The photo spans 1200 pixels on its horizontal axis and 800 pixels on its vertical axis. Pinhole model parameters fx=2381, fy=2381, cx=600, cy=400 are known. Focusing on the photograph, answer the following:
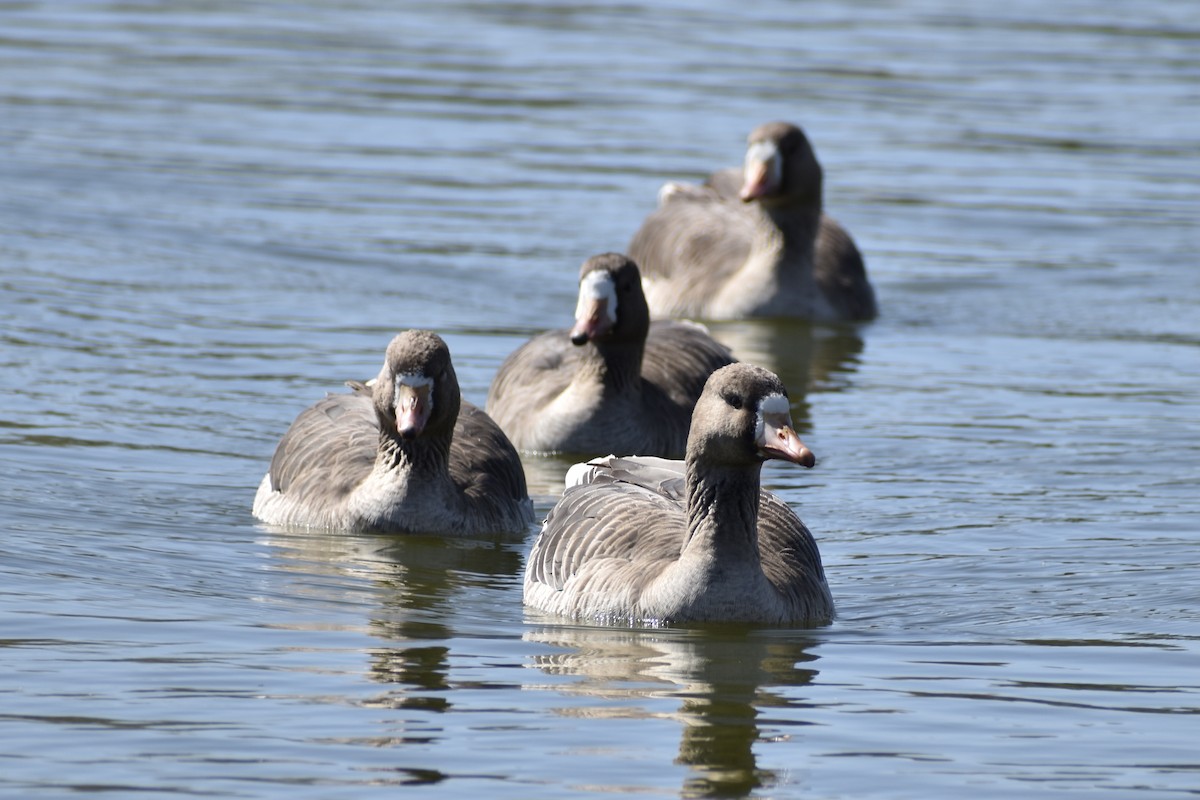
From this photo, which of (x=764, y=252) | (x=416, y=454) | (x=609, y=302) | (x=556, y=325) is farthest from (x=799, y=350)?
(x=416, y=454)

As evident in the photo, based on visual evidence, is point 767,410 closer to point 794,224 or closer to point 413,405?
point 413,405

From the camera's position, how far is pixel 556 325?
71.0ft

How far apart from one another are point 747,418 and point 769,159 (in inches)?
440

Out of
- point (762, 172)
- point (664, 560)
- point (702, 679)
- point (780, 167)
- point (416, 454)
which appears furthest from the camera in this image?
point (780, 167)

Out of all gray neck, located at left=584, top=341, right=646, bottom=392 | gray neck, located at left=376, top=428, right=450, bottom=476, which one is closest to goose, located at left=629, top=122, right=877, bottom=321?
gray neck, located at left=584, top=341, right=646, bottom=392

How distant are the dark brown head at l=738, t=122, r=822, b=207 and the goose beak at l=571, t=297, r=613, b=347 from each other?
18.7 feet

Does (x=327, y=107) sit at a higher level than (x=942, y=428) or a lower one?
higher

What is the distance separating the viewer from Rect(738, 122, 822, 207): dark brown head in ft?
→ 73.8

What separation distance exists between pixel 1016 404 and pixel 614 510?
21.8 feet

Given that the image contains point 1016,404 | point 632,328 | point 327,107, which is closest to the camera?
point 632,328

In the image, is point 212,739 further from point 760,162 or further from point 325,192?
point 325,192

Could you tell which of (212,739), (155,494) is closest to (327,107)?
(155,494)

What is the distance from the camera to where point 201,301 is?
70.0 ft

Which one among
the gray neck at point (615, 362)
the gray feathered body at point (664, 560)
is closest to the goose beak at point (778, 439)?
the gray feathered body at point (664, 560)
